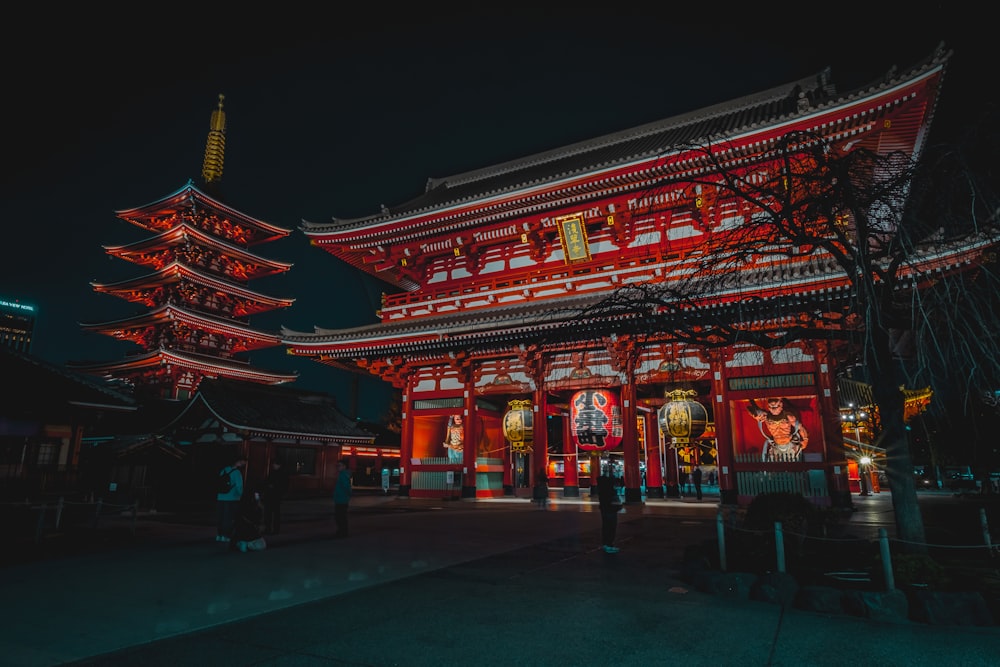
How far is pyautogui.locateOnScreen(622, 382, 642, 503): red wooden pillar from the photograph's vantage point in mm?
17547

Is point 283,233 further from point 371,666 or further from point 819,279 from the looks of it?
point 371,666

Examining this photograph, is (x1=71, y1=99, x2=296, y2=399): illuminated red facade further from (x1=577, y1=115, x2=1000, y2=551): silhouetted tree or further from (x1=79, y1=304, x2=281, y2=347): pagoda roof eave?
(x1=577, y1=115, x2=1000, y2=551): silhouetted tree

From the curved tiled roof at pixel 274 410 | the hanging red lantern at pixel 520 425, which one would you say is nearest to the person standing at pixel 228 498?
the curved tiled roof at pixel 274 410

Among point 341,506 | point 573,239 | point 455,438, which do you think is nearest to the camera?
point 341,506

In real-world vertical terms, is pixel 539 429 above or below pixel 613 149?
below

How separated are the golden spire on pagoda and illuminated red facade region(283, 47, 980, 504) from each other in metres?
23.7

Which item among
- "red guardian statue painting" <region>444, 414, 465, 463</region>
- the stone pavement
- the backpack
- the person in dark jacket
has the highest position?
"red guardian statue painting" <region>444, 414, 465, 463</region>

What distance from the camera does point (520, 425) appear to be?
1873cm

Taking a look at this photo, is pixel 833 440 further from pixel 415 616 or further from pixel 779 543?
pixel 415 616

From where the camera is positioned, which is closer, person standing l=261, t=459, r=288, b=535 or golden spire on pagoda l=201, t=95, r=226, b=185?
person standing l=261, t=459, r=288, b=535

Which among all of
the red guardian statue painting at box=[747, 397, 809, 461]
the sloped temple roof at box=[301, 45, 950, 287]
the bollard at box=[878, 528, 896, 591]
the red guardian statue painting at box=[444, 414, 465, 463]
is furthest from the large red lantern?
the bollard at box=[878, 528, 896, 591]

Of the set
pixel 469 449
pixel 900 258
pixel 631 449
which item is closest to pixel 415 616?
pixel 900 258

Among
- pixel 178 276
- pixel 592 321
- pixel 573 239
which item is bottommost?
pixel 592 321

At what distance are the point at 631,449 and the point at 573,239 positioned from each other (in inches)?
309
